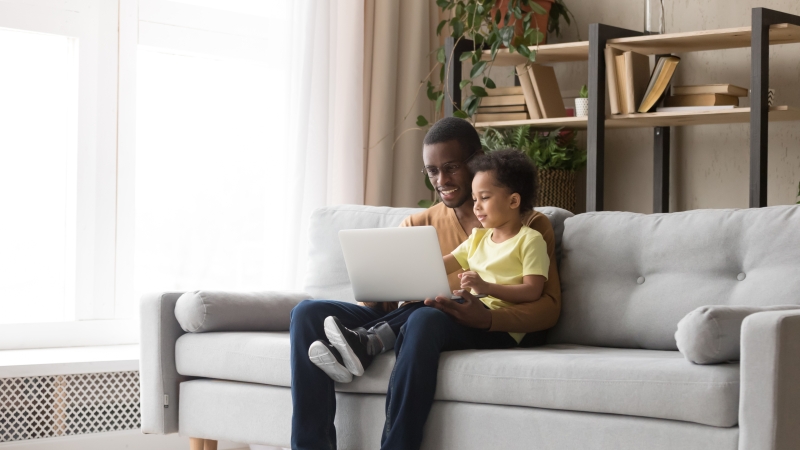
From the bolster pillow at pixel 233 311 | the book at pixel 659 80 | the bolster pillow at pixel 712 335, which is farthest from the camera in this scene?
the book at pixel 659 80

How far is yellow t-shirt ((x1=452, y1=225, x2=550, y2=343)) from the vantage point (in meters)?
2.09

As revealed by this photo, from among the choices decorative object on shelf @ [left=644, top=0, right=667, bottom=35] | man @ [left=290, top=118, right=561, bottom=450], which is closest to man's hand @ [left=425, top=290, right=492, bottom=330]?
man @ [left=290, top=118, right=561, bottom=450]

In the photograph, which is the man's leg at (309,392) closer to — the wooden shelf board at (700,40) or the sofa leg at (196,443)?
the sofa leg at (196,443)

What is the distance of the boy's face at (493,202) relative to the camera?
2158mm

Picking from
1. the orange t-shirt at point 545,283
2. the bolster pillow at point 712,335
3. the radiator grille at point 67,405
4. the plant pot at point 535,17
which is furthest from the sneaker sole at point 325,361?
the plant pot at point 535,17

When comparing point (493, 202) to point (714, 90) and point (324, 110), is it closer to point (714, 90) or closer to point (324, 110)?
point (714, 90)

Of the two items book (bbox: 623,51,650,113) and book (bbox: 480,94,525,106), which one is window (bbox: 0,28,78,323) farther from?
book (bbox: 623,51,650,113)

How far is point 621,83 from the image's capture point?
294 cm

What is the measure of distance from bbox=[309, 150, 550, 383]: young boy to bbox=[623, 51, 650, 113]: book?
0.84 metres

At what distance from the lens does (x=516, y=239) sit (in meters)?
2.13

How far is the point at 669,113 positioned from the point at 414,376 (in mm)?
1461

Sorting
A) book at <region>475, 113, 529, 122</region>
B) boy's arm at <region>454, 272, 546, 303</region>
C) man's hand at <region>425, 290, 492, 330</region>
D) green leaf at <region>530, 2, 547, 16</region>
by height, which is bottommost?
man's hand at <region>425, 290, 492, 330</region>

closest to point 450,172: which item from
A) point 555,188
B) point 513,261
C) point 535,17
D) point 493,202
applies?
point 493,202

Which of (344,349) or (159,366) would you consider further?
(159,366)
